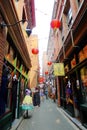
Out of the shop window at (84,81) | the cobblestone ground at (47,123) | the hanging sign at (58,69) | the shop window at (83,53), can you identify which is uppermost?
the shop window at (83,53)

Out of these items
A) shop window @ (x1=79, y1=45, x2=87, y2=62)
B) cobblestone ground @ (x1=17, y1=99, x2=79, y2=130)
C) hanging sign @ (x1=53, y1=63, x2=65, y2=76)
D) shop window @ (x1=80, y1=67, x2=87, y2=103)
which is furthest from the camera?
hanging sign @ (x1=53, y1=63, x2=65, y2=76)

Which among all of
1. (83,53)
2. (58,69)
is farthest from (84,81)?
(58,69)

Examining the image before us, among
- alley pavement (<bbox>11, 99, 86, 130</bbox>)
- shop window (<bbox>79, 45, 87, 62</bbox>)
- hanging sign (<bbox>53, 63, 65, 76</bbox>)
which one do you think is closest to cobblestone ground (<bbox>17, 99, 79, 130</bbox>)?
alley pavement (<bbox>11, 99, 86, 130</bbox>)

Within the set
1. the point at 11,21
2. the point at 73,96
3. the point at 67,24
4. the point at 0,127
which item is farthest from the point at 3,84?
the point at 67,24

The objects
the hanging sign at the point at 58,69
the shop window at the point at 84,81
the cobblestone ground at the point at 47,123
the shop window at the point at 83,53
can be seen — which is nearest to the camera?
the shop window at the point at 83,53

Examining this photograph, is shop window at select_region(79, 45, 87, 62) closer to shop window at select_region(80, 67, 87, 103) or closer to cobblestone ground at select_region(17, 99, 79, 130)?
shop window at select_region(80, 67, 87, 103)

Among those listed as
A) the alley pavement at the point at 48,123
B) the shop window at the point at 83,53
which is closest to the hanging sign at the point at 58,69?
the alley pavement at the point at 48,123

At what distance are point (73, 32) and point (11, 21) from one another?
10.6ft

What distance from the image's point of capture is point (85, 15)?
577 centimetres

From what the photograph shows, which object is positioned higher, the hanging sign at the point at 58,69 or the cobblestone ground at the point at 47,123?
the hanging sign at the point at 58,69

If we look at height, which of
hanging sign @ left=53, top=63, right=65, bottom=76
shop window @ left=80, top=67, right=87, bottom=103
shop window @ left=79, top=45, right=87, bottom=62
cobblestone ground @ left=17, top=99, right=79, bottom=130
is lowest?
cobblestone ground @ left=17, top=99, right=79, bottom=130

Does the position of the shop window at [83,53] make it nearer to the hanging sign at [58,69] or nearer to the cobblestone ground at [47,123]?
the hanging sign at [58,69]

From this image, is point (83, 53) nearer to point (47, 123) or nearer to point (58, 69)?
point (58, 69)

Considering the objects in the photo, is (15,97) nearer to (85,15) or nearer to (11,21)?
(11,21)
